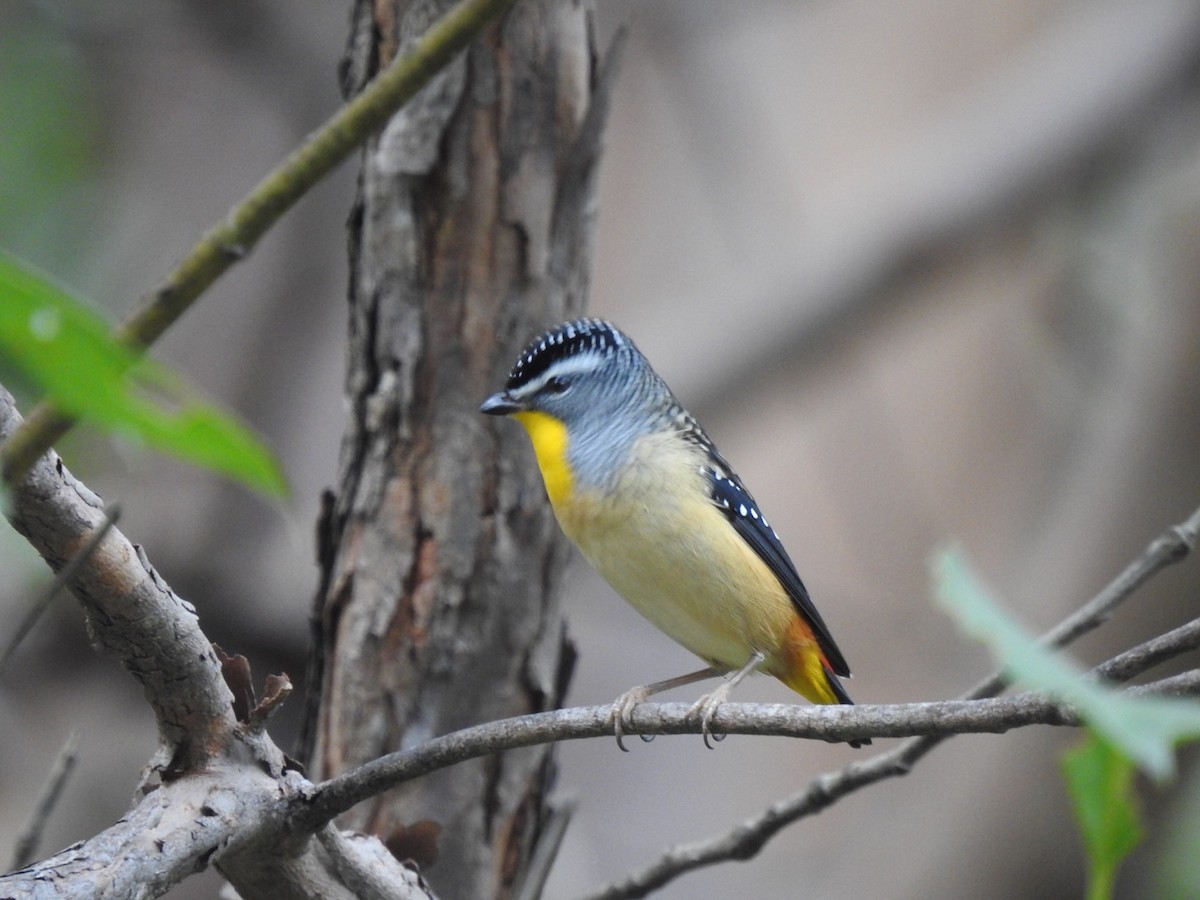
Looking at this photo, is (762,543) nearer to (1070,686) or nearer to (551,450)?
(551,450)

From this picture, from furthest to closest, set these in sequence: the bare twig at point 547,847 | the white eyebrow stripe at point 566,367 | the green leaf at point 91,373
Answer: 1. the white eyebrow stripe at point 566,367
2. the bare twig at point 547,847
3. the green leaf at point 91,373

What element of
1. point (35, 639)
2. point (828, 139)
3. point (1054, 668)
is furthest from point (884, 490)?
point (1054, 668)

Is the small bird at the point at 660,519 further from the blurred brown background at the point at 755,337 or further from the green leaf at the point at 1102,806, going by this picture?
the blurred brown background at the point at 755,337

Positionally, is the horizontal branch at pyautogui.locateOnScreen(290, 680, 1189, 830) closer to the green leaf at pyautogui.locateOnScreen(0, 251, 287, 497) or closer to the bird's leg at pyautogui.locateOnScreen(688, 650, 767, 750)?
the bird's leg at pyautogui.locateOnScreen(688, 650, 767, 750)

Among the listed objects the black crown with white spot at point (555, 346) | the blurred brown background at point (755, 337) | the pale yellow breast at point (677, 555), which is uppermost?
the blurred brown background at point (755, 337)

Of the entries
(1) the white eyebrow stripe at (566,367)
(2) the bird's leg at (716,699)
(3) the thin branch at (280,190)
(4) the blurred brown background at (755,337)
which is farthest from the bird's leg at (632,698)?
(4) the blurred brown background at (755,337)

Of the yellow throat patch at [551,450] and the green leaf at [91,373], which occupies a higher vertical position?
the yellow throat patch at [551,450]

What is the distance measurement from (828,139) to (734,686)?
784 centimetres

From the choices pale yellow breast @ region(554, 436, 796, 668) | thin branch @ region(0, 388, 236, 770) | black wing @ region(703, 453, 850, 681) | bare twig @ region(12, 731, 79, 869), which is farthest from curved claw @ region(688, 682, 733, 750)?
bare twig @ region(12, 731, 79, 869)

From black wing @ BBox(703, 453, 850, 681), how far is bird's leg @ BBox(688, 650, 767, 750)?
167 millimetres

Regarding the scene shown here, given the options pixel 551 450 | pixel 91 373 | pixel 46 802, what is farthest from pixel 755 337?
pixel 91 373

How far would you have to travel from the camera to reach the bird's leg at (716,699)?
2.04 m

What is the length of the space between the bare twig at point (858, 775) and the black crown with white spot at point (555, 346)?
1.14 m

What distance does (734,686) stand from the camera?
9.32ft
